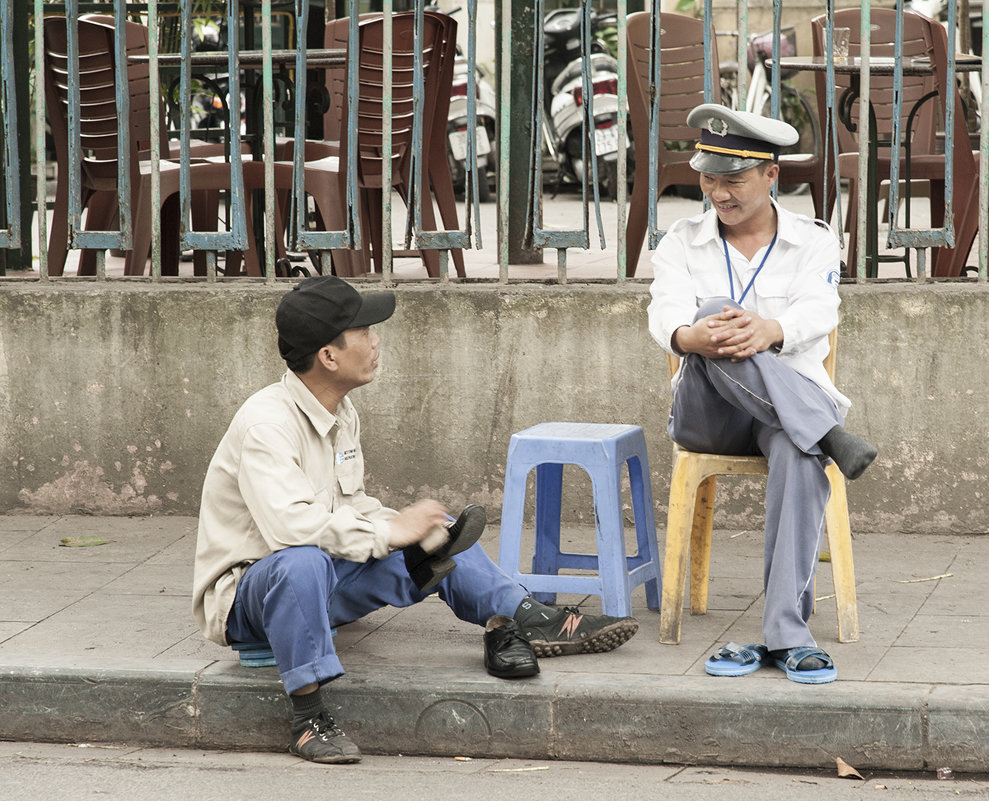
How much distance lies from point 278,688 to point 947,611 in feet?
6.71

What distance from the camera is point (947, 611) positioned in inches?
174

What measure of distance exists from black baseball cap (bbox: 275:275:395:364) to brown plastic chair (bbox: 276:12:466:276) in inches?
75.6

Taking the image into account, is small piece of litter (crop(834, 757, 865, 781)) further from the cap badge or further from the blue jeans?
the cap badge

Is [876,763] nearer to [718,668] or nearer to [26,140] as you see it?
[718,668]

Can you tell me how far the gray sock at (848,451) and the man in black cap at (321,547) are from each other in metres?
0.74

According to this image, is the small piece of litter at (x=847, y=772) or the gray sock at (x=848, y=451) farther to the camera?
the gray sock at (x=848, y=451)

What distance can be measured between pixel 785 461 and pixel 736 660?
564 millimetres

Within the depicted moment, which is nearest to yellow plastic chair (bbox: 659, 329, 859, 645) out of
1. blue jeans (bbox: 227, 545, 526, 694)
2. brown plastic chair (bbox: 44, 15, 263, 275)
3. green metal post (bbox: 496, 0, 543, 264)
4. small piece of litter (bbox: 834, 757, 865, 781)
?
blue jeans (bbox: 227, 545, 526, 694)

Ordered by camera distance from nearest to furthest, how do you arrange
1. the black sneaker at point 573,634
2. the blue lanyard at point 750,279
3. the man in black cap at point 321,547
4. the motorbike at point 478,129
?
the man in black cap at point 321,547
the black sneaker at point 573,634
the blue lanyard at point 750,279
the motorbike at point 478,129

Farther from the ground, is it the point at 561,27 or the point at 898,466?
the point at 561,27

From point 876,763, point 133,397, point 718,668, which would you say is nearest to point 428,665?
point 718,668

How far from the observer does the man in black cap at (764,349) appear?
3.94m

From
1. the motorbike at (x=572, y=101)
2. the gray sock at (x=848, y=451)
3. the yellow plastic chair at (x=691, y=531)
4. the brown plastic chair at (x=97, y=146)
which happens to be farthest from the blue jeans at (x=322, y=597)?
the motorbike at (x=572, y=101)

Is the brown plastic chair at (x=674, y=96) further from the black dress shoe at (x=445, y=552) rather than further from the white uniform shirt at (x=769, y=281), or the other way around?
the black dress shoe at (x=445, y=552)
